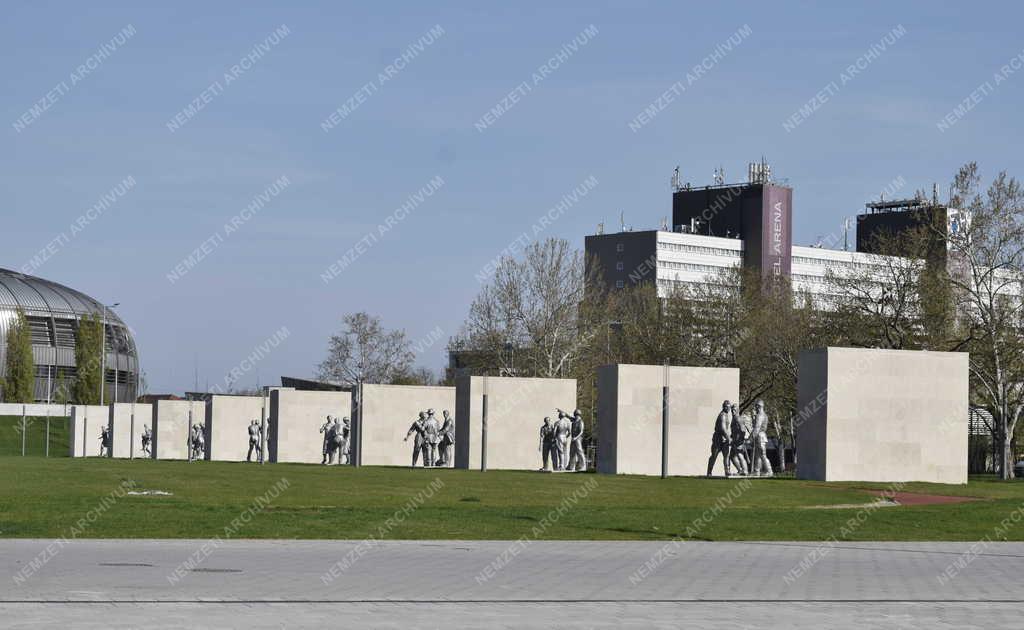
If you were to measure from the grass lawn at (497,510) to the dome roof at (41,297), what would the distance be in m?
101

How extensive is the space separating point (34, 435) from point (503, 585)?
9301 cm

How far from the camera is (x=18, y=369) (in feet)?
370

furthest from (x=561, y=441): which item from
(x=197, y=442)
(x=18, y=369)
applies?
(x=18, y=369)

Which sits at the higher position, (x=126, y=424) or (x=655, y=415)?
(x=655, y=415)

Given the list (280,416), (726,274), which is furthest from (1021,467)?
(280,416)

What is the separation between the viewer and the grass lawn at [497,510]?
19.8 metres

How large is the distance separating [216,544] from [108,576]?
379 cm

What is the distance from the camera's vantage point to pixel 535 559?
16.2 metres

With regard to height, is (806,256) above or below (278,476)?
above

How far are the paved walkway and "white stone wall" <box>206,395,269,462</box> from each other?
196 feet

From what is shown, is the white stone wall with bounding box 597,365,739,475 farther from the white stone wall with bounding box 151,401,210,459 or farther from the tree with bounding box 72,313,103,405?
the tree with bounding box 72,313,103,405

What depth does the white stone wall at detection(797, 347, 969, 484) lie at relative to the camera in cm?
3550

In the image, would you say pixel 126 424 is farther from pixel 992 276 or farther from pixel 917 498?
pixel 917 498

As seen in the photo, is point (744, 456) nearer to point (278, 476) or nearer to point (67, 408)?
point (278, 476)
